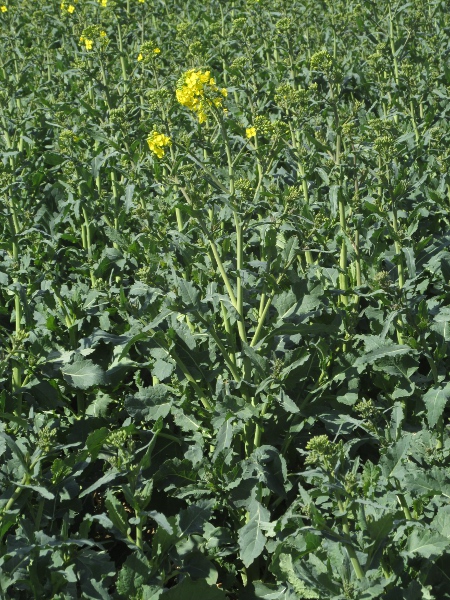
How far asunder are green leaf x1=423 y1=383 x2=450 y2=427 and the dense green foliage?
13 millimetres

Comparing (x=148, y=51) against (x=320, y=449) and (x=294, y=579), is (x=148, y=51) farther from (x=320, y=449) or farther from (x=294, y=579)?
(x=294, y=579)

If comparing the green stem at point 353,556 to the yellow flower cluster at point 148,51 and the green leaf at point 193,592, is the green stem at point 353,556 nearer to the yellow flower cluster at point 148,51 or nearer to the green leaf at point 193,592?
the green leaf at point 193,592

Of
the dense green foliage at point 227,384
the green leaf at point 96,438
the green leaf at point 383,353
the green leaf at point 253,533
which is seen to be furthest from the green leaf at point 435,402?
the green leaf at point 96,438

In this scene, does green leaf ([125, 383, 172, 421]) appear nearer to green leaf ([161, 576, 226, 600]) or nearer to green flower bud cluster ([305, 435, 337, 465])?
green leaf ([161, 576, 226, 600])

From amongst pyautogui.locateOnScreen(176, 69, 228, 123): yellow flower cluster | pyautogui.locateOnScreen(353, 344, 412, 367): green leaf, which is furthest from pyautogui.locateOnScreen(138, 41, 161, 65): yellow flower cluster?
pyautogui.locateOnScreen(353, 344, 412, 367): green leaf

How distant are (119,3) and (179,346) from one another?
5529mm

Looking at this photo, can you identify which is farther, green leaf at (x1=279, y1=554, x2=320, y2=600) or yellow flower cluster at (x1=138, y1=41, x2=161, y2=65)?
yellow flower cluster at (x1=138, y1=41, x2=161, y2=65)

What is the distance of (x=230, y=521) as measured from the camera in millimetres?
4047

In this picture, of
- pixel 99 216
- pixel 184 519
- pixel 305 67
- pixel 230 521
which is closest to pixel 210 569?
pixel 184 519

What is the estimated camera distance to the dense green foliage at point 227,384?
326cm

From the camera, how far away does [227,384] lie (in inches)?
158

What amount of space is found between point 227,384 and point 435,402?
99 cm

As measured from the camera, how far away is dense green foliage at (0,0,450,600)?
3260 mm

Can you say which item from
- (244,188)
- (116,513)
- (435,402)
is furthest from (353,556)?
(244,188)
